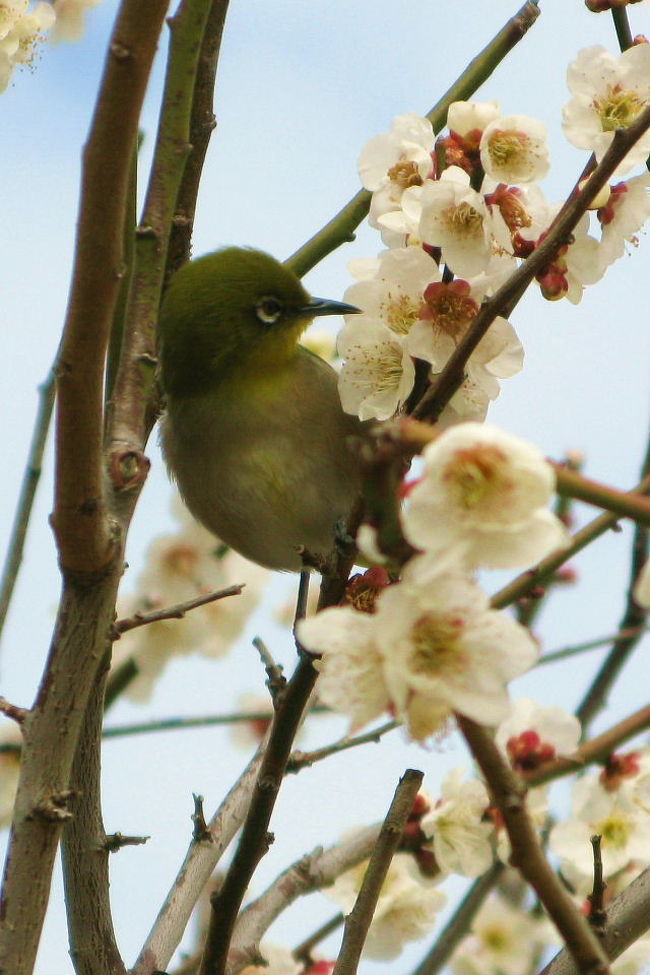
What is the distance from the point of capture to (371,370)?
2783mm

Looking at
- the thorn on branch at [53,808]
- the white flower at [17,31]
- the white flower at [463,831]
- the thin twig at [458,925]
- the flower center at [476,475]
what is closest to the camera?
the flower center at [476,475]

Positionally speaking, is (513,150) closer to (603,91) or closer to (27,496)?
(603,91)

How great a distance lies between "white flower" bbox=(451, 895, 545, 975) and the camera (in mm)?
5379

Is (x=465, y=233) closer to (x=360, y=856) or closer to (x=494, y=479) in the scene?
(x=494, y=479)

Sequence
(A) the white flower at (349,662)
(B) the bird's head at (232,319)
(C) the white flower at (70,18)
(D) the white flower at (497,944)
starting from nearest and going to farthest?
(A) the white flower at (349,662)
(C) the white flower at (70,18)
(B) the bird's head at (232,319)
(D) the white flower at (497,944)

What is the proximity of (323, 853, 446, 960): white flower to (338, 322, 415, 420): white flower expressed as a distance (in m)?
1.53

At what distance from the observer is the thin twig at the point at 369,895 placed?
2555mm

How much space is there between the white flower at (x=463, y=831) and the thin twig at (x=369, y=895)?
1.61ft

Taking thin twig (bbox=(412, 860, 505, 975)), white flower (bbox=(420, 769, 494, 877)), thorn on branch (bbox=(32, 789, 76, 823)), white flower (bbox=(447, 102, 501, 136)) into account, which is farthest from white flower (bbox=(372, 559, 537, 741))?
thin twig (bbox=(412, 860, 505, 975))

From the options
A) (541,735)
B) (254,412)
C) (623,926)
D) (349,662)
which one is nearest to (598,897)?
(623,926)

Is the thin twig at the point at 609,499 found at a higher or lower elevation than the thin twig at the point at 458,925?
lower

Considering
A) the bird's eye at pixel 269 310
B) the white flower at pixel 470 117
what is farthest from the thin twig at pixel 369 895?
the bird's eye at pixel 269 310

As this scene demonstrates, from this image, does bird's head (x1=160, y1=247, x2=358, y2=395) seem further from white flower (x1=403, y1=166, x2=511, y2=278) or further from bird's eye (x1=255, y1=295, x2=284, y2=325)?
white flower (x1=403, y1=166, x2=511, y2=278)

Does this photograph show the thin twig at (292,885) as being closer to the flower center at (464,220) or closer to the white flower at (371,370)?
the white flower at (371,370)
